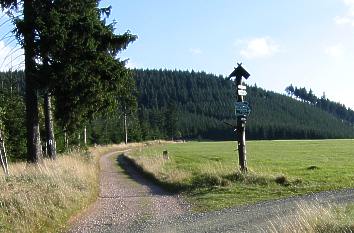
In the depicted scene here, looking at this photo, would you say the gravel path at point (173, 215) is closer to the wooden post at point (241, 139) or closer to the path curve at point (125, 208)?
the path curve at point (125, 208)

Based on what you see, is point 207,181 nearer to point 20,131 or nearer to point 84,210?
point 84,210

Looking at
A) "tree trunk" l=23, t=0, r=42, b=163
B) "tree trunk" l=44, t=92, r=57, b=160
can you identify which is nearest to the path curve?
"tree trunk" l=23, t=0, r=42, b=163

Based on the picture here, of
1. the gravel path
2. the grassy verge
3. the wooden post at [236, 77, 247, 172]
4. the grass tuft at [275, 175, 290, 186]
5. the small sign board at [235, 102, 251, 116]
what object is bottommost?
the gravel path

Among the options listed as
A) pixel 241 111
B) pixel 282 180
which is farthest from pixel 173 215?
pixel 241 111

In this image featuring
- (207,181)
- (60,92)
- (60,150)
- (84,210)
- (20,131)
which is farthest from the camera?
(60,150)

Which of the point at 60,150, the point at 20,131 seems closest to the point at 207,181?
Result: the point at 20,131

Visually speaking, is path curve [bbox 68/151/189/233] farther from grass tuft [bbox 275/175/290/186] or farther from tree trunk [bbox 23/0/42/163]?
grass tuft [bbox 275/175/290/186]

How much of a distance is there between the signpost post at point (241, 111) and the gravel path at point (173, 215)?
4423 millimetres

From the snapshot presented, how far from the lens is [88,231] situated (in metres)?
11.9

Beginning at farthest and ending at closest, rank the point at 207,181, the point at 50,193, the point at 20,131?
the point at 20,131 < the point at 207,181 < the point at 50,193

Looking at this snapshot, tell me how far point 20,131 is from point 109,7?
1846 centimetres

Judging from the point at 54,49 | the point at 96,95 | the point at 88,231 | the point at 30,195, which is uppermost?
the point at 54,49

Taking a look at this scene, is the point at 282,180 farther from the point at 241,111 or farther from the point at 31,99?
the point at 31,99

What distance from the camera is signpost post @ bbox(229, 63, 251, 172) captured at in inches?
859
